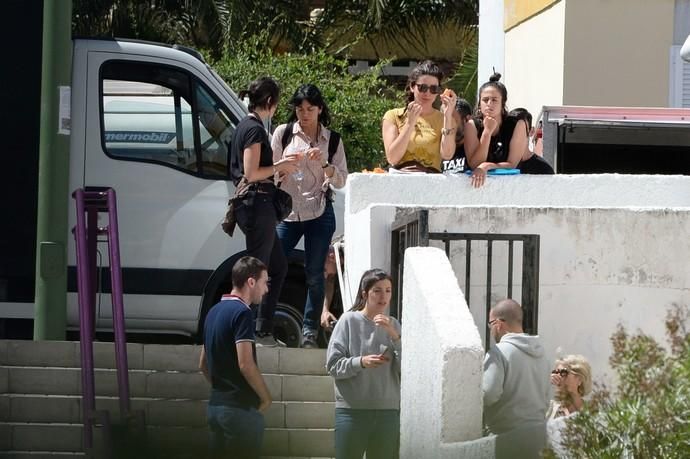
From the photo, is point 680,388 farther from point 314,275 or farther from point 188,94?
point 188,94

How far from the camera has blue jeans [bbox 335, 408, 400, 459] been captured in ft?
25.0

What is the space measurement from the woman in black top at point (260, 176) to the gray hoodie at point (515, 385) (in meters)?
2.58

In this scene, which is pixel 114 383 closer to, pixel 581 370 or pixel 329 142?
pixel 329 142

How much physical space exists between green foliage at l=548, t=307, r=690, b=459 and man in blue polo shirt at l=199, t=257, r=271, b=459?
2884 mm

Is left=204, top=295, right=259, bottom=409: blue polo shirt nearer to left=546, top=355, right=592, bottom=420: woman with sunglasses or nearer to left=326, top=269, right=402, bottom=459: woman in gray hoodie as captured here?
left=326, top=269, right=402, bottom=459: woman in gray hoodie

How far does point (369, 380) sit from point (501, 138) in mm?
2284

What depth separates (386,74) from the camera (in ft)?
88.5

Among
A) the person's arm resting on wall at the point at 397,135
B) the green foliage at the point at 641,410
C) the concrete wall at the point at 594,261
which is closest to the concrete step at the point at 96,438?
the concrete wall at the point at 594,261

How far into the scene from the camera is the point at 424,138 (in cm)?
916

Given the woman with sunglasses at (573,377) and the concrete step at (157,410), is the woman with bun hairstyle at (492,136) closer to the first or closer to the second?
the concrete step at (157,410)

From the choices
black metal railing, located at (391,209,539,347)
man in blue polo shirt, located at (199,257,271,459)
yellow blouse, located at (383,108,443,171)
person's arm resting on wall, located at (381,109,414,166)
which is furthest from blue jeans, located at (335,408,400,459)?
yellow blouse, located at (383,108,443,171)

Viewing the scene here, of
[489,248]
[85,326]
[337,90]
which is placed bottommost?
[85,326]

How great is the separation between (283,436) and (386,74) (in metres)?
18.7

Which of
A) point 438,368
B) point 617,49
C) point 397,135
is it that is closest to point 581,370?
point 438,368
